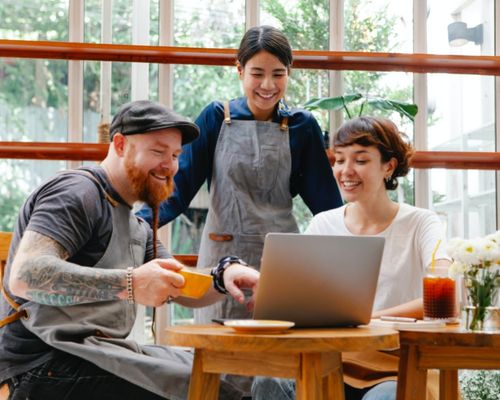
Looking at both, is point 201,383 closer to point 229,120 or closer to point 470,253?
point 470,253

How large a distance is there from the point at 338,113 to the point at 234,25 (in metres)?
0.73

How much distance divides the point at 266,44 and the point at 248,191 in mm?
545

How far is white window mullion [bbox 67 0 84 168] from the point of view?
4.49 meters

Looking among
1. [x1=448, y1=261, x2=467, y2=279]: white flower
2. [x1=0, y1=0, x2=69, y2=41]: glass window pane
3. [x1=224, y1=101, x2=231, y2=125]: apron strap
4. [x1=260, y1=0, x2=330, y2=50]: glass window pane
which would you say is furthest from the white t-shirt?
[x1=0, y1=0, x2=69, y2=41]: glass window pane

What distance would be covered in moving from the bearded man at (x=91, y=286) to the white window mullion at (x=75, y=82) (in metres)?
2.26

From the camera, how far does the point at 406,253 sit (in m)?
2.61

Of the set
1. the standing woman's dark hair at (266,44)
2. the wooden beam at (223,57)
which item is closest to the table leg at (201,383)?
the standing woman's dark hair at (266,44)

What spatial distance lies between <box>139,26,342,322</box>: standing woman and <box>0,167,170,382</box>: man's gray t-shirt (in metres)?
0.97

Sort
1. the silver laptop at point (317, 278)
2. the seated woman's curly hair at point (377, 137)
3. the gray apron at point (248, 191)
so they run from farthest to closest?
the gray apron at point (248, 191) < the seated woman's curly hair at point (377, 137) < the silver laptop at point (317, 278)

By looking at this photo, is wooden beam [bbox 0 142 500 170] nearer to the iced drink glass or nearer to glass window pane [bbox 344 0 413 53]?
glass window pane [bbox 344 0 413 53]

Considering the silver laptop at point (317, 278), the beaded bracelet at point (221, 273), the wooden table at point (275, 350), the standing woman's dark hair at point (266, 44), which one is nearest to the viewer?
the wooden table at point (275, 350)

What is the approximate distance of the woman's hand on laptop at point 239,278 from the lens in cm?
223

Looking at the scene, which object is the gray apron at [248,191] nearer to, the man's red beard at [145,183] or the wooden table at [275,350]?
the man's red beard at [145,183]

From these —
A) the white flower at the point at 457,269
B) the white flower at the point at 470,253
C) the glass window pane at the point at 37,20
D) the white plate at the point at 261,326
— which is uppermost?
the glass window pane at the point at 37,20
